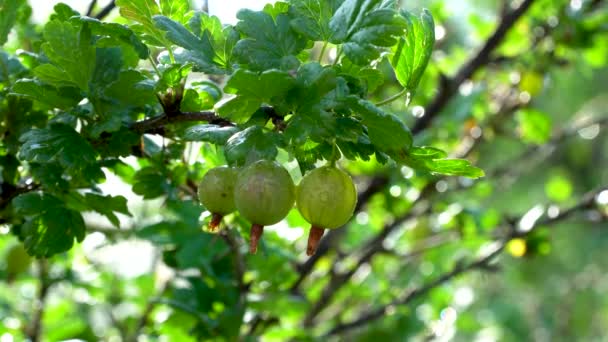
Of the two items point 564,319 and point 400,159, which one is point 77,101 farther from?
point 564,319

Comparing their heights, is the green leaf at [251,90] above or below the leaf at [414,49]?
above

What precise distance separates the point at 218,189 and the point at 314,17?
0.57 feet

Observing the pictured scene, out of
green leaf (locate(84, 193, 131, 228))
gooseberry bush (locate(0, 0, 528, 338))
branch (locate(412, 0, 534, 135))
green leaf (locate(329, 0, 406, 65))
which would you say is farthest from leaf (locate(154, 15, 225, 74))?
branch (locate(412, 0, 534, 135))

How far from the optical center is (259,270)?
3.97 feet

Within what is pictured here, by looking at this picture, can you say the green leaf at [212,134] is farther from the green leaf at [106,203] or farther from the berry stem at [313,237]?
the green leaf at [106,203]

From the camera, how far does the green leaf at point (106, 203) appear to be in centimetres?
80

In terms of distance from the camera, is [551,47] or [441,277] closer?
[441,277]

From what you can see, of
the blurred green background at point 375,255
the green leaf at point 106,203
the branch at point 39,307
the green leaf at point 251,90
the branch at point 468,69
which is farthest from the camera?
the branch at point 468,69

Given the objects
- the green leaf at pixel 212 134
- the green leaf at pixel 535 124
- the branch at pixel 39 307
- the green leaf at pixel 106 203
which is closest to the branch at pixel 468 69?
the green leaf at pixel 535 124

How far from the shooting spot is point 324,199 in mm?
634

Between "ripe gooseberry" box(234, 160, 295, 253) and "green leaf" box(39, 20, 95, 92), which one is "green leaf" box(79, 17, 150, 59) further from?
"ripe gooseberry" box(234, 160, 295, 253)

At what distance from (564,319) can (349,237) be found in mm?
4275

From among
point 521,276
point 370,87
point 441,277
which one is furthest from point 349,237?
point 521,276

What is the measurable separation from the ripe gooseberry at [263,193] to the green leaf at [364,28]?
116mm
